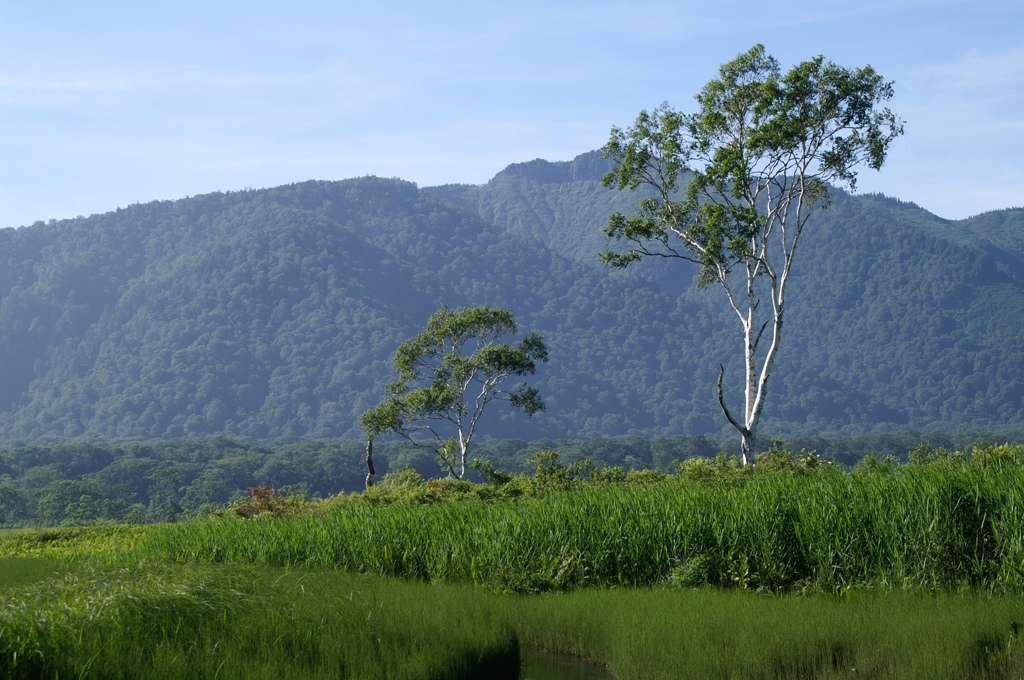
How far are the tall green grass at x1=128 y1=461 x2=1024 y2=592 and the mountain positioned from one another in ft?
433

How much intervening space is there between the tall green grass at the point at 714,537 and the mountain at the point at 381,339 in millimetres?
131890

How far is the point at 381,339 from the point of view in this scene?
167250mm

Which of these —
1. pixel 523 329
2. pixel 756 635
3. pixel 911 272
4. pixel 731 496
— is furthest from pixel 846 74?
pixel 911 272

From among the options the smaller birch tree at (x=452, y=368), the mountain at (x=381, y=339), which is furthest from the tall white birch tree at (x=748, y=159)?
the mountain at (x=381, y=339)

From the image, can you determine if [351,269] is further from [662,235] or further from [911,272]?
[662,235]

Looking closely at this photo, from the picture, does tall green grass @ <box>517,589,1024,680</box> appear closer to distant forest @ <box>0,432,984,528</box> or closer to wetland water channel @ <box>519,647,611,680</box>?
wetland water channel @ <box>519,647,611,680</box>

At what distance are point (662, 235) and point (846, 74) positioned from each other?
6.86 metres

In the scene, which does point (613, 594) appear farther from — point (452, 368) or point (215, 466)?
point (215, 466)

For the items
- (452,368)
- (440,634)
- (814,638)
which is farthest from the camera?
(452,368)

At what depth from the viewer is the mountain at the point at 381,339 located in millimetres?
154375

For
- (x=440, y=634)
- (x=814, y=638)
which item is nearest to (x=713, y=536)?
(x=814, y=638)

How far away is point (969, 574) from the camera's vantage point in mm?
11812

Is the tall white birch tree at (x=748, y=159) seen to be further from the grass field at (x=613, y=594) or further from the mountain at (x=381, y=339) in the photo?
the mountain at (x=381, y=339)

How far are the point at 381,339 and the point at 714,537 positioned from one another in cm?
15519
